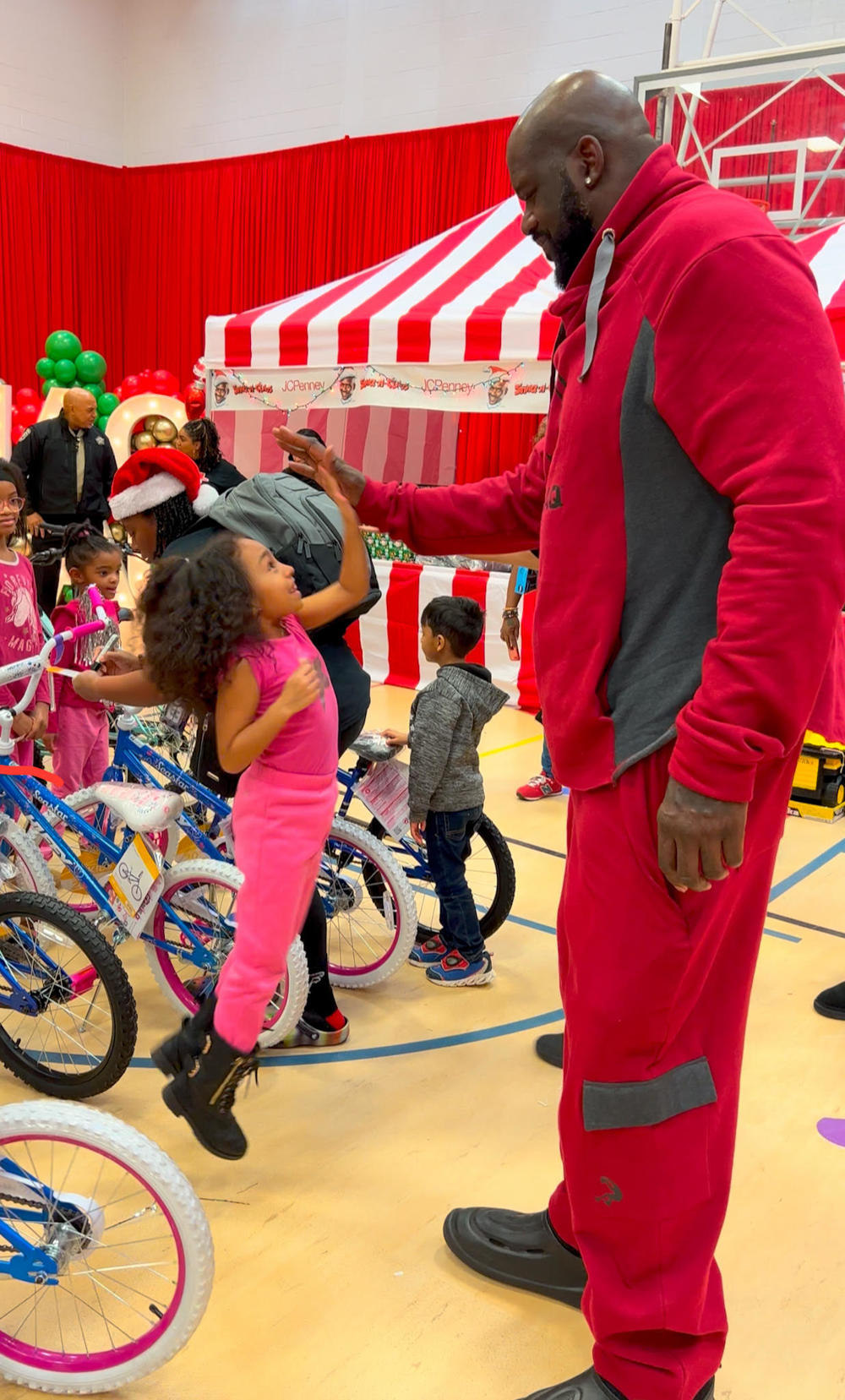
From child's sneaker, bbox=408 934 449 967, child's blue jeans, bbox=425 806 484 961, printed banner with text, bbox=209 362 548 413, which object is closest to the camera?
child's blue jeans, bbox=425 806 484 961

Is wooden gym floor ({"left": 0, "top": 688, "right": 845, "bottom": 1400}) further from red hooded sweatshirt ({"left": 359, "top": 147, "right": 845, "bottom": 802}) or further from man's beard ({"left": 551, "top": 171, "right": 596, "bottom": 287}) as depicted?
man's beard ({"left": 551, "top": 171, "right": 596, "bottom": 287})

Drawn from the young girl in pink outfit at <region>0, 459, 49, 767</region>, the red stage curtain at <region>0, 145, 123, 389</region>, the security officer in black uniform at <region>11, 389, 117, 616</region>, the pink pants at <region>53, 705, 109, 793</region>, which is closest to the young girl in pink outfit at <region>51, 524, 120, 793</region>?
the pink pants at <region>53, 705, 109, 793</region>

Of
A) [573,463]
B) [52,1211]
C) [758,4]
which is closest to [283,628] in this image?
[573,463]

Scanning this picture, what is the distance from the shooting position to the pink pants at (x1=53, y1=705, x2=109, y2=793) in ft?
13.0

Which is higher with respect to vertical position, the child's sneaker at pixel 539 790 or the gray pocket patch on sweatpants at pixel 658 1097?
the gray pocket patch on sweatpants at pixel 658 1097

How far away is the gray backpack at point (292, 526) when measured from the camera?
2770mm

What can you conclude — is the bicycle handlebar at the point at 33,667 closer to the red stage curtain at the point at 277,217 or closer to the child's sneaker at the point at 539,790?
the child's sneaker at the point at 539,790

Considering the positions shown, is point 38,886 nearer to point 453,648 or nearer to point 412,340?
point 453,648

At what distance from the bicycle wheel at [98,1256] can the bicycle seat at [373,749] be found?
1.52 metres

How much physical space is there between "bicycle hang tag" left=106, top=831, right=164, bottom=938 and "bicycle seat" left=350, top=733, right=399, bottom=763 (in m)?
Answer: 0.79

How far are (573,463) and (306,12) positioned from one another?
1265 cm

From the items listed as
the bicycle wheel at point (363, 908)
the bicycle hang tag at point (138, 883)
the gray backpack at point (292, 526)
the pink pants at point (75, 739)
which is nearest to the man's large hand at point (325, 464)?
the gray backpack at point (292, 526)

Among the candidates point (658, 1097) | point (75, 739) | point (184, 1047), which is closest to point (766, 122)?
point (75, 739)

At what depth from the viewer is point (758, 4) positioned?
881cm
